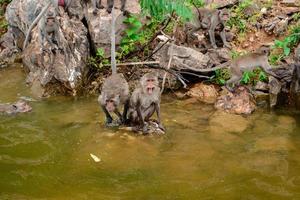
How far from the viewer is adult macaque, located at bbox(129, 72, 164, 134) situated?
8.46m

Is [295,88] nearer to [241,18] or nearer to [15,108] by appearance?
[241,18]

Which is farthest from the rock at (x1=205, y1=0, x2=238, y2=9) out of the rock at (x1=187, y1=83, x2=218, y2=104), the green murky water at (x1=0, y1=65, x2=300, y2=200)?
the green murky water at (x1=0, y1=65, x2=300, y2=200)

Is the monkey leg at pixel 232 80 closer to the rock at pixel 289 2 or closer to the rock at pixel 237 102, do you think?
the rock at pixel 237 102

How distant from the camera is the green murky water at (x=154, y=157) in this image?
6.85 meters

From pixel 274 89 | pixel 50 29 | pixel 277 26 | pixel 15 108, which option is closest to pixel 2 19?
pixel 50 29

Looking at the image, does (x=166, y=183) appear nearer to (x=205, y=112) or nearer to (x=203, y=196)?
(x=203, y=196)

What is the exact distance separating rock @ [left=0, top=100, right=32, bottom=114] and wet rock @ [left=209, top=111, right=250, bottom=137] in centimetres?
369

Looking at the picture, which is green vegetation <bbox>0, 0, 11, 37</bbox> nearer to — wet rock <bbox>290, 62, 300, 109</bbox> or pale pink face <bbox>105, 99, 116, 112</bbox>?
pale pink face <bbox>105, 99, 116, 112</bbox>

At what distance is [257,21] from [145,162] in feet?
21.5

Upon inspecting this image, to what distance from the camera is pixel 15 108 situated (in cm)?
1002

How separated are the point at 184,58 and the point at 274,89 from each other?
214cm

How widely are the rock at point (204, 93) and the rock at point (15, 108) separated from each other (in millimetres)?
3500

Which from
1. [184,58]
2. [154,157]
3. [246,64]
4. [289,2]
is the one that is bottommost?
[154,157]

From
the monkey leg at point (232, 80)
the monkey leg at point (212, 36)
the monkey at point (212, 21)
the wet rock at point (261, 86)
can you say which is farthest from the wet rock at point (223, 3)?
the monkey leg at point (232, 80)
